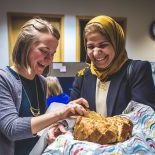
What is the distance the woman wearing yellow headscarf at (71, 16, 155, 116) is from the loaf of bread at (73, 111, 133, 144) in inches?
9.7

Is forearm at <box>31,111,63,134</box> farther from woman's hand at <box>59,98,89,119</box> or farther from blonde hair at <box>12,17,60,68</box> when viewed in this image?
blonde hair at <box>12,17,60,68</box>

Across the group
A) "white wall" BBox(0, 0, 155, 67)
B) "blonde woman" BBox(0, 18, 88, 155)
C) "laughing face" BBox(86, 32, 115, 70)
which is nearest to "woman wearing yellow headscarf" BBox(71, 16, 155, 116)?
"laughing face" BBox(86, 32, 115, 70)

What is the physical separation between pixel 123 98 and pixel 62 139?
398 mm

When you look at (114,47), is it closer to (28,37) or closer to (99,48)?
(99,48)

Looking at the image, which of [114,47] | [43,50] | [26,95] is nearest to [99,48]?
[114,47]

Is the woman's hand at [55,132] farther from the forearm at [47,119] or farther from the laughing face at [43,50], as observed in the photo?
the laughing face at [43,50]

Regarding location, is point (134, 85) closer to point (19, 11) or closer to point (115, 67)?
point (115, 67)

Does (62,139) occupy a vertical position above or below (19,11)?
below

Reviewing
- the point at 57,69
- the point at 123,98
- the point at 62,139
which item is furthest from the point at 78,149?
the point at 57,69

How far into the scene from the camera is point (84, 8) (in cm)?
524

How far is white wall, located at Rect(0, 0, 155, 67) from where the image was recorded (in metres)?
4.92

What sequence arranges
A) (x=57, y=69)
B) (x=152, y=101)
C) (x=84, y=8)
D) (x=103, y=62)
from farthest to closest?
(x=84, y=8) < (x=57, y=69) < (x=103, y=62) < (x=152, y=101)

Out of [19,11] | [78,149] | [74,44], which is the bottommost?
[78,149]

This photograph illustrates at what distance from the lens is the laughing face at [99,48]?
1.11 metres
